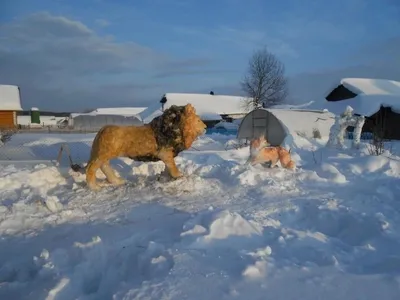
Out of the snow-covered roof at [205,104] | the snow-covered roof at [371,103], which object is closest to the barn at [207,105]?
the snow-covered roof at [205,104]

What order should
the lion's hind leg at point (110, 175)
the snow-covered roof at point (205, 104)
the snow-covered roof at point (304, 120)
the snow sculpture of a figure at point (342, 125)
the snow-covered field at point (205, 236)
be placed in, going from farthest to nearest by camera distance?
the snow-covered roof at point (205, 104)
the snow-covered roof at point (304, 120)
the snow sculpture of a figure at point (342, 125)
the lion's hind leg at point (110, 175)
the snow-covered field at point (205, 236)

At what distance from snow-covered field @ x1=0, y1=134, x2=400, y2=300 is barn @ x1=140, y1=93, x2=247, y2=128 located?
132 feet

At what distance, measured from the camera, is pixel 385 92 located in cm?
3000

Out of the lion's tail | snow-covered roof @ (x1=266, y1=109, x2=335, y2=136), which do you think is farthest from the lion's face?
snow-covered roof @ (x1=266, y1=109, x2=335, y2=136)

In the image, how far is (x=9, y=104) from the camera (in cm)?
3628

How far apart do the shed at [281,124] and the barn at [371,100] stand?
12.1 feet

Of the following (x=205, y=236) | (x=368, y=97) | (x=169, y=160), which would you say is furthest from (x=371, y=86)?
(x=205, y=236)

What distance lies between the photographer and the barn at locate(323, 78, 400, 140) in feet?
84.0

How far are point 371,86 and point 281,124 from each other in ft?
56.2

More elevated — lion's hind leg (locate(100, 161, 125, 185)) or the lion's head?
the lion's head

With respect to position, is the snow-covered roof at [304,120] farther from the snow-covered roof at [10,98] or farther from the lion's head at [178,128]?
the snow-covered roof at [10,98]

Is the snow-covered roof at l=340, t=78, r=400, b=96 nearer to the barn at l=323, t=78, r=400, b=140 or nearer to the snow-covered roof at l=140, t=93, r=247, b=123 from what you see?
the barn at l=323, t=78, r=400, b=140

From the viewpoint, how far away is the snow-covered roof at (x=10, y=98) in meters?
36.1

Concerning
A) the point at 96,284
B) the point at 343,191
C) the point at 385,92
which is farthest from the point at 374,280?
the point at 385,92
